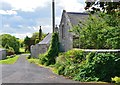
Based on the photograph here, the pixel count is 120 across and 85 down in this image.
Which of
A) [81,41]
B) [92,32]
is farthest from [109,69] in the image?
[81,41]

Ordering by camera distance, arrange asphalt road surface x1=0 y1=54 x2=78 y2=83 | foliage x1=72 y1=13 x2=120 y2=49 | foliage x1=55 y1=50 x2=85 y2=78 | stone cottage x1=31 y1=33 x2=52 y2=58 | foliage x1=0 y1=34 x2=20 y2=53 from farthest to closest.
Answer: foliage x1=0 y1=34 x2=20 y2=53
stone cottage x1=31 y1=33 x2=52 y2=58
foliage x1=72 y1=13 x2=120 y2=49
foliage x1=55 y1=50 x2=85 y2=78
asphalt road surface x1=0 y1=54 x2=78 y2=83

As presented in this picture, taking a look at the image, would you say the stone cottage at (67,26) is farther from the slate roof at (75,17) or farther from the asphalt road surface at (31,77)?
the asphalt road surface at (31,77)

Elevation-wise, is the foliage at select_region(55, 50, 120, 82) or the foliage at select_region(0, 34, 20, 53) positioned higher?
the foliage at select_region(0, 34, 20, 53)

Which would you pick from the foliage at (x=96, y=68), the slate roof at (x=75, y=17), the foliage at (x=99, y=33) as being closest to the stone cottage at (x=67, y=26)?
the slate roof at (x=75, y=17)

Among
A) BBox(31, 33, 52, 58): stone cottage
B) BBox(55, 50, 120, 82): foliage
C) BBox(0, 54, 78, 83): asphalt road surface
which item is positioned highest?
BBox(31, 33, 52, 58): stone cottage

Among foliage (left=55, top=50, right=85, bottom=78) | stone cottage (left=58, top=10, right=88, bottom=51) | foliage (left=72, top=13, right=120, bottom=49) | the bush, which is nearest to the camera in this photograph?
the bush

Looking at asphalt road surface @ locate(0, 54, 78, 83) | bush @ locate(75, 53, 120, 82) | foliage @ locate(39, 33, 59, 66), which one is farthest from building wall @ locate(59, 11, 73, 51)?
bush @ locate(75, 53, 120, 82)

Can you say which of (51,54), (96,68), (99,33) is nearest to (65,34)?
(51,54)

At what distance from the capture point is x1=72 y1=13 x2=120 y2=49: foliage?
2187cm

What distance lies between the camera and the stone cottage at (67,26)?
33744mm

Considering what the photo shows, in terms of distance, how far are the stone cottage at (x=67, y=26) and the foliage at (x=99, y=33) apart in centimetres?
213

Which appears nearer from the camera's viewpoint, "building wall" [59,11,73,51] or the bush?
the bush

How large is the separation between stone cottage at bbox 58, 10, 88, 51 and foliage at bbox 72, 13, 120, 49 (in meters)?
2.13

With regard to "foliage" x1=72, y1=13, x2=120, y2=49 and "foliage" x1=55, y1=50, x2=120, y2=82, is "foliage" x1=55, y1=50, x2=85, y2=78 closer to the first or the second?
"foliage" x1=55, y1=50, x2=120, y2=82
